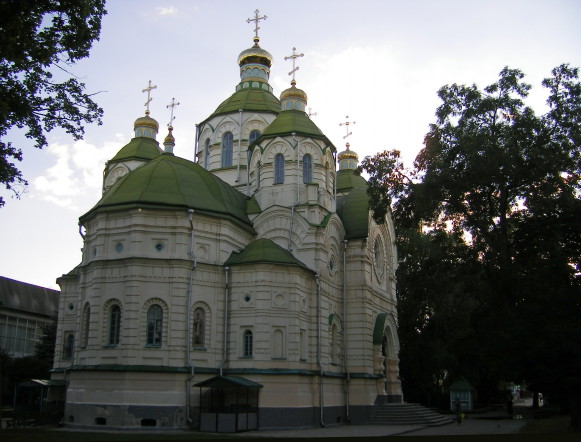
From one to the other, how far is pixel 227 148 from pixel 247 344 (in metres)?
13.2

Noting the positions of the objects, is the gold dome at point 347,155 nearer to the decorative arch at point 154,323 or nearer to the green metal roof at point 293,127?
the green metal roof at point 293,127

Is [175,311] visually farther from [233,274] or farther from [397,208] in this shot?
[397,208]

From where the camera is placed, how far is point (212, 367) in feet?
70.7

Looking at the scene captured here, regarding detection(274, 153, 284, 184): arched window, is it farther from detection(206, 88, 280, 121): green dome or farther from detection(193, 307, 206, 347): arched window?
detection(193, 307, 206, 347): arched window

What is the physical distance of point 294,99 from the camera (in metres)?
29.5

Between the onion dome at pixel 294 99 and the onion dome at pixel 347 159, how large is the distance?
1041cm

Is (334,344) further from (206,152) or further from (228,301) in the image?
(206,152)

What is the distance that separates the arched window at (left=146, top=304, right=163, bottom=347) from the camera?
824 inches

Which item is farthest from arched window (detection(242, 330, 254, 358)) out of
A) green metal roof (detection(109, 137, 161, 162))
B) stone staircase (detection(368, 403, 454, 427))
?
green metal roof (detection(109, 137, 161, 162))

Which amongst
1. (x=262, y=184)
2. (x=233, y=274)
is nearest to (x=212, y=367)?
(x=233, y=274)

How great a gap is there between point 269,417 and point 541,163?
13.0 m

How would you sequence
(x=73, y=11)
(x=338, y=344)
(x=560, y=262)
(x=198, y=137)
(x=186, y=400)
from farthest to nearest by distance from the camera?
1. (x=198, y=137)
2. (x=338, y=344)
3. (x=186, y=400)
4. (x=560, y=262)
5. (x=73, y=11)

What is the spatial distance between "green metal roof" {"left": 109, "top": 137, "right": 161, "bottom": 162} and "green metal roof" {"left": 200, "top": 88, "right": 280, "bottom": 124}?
159 inches

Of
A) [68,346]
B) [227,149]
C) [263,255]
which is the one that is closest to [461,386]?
[263,255]
